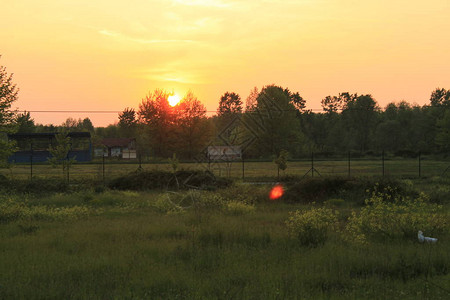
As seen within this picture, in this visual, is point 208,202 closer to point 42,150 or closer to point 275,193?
point 275,193

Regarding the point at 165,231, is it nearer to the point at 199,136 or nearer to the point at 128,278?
the point at 128,278

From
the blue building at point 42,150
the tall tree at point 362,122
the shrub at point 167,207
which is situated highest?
the tall tree at point 362,122

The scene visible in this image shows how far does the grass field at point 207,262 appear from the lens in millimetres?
5984

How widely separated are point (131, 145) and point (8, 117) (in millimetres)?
65874

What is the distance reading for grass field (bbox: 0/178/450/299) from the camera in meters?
5.98

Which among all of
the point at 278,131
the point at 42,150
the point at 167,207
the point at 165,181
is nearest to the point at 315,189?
the point at 167,207

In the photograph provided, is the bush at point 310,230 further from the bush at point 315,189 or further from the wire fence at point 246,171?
the wire fence at point 246,171

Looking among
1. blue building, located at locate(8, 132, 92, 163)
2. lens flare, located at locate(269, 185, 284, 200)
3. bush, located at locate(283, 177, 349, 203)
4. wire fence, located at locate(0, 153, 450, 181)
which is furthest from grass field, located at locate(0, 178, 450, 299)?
blue building, located at locate(8, 132, 92, 163)

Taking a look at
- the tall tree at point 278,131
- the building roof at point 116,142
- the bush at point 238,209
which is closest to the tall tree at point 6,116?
the bush at point 238,209

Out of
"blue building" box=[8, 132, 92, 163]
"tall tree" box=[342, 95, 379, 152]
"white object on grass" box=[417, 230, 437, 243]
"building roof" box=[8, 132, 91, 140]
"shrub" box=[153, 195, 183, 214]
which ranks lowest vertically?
"shrub" box=[153, 195, 183, 214]

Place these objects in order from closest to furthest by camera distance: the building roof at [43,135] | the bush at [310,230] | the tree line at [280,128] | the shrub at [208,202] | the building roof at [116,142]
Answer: the bush at [310,230]
the shrub at [208,202]
the building roof at [43,135]
the tree line at [280,128]
the building roof at [116,142]

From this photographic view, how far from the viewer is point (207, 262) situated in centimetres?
746

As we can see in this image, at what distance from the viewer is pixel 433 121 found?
8469cm

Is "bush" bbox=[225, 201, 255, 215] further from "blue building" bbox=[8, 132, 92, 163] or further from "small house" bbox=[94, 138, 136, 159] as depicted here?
"small house" bbox=[94, 138, 136, 159]
